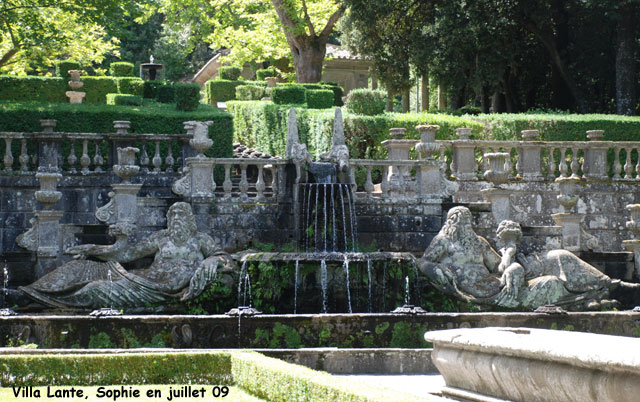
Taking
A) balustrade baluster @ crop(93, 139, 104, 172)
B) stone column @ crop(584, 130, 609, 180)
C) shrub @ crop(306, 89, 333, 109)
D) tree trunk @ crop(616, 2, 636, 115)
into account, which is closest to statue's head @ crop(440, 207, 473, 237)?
stone column @ crop(584, 130, 609, 180)

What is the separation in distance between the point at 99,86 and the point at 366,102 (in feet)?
47.2

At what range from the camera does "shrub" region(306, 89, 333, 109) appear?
28.4m

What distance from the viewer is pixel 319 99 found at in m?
28.5

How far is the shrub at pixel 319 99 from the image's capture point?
93.1 feet

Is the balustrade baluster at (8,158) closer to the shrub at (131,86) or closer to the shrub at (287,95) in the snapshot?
the shrub at (287,95)

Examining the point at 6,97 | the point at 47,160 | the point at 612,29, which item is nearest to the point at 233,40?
Answer: the point at 6,97

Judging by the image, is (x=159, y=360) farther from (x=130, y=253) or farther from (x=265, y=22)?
(x=265, y=22)

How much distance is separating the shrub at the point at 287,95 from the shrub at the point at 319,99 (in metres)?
0.77

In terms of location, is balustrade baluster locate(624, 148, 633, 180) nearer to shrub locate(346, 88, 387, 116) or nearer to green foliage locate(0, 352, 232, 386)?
shrub locate(346, 88, 387, 116)

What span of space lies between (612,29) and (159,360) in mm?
23138

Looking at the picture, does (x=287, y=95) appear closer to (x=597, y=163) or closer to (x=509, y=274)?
(x=597, y=163)

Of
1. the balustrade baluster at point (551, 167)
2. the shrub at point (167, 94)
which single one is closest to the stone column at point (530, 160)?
the balustrade baluster at point (551, 167)

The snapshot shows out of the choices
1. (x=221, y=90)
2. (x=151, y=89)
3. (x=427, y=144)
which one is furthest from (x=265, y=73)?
(x=427, y=144)

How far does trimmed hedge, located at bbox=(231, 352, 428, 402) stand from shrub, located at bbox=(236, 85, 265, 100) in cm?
2452
